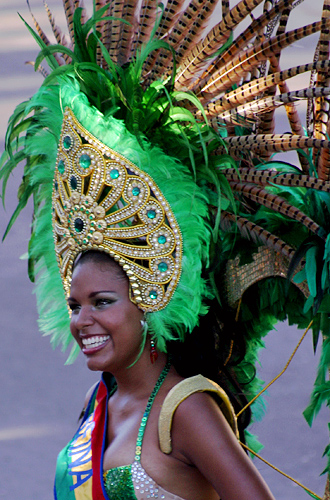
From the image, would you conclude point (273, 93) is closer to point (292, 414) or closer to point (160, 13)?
point (160, 13)

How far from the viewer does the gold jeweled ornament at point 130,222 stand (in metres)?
1.65

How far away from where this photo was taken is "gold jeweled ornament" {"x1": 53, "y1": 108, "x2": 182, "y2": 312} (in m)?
1.65

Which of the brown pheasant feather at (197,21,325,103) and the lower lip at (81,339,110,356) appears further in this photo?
the lower lip at (81,339,110,356)

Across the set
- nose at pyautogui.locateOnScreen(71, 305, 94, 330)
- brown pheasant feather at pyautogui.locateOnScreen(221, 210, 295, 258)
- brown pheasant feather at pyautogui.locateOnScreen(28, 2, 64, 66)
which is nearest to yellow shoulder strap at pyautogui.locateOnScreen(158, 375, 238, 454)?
nose at pyautogui.locateOnScreen(71, 305, 94, 330)

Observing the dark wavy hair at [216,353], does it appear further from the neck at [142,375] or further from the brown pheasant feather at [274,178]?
the brown pheasant feather at [274,178]

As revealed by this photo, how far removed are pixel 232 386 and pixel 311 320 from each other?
340mm

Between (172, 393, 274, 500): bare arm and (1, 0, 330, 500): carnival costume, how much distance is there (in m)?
0.11

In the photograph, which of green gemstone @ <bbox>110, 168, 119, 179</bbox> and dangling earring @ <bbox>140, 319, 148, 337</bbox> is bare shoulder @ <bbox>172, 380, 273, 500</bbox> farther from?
green gemstone @ <bbox>110, 168, 119, 179</bbox>

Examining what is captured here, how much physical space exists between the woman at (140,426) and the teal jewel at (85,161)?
20 cm

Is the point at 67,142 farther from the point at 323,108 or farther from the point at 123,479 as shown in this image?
the point at 123,479

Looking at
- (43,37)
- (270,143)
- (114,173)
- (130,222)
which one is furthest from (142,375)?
(43,37)

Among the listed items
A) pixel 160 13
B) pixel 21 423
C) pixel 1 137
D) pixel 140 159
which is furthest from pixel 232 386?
pixel 1 137

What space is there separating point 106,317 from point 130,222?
215 mm

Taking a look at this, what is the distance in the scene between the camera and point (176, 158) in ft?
5.44
